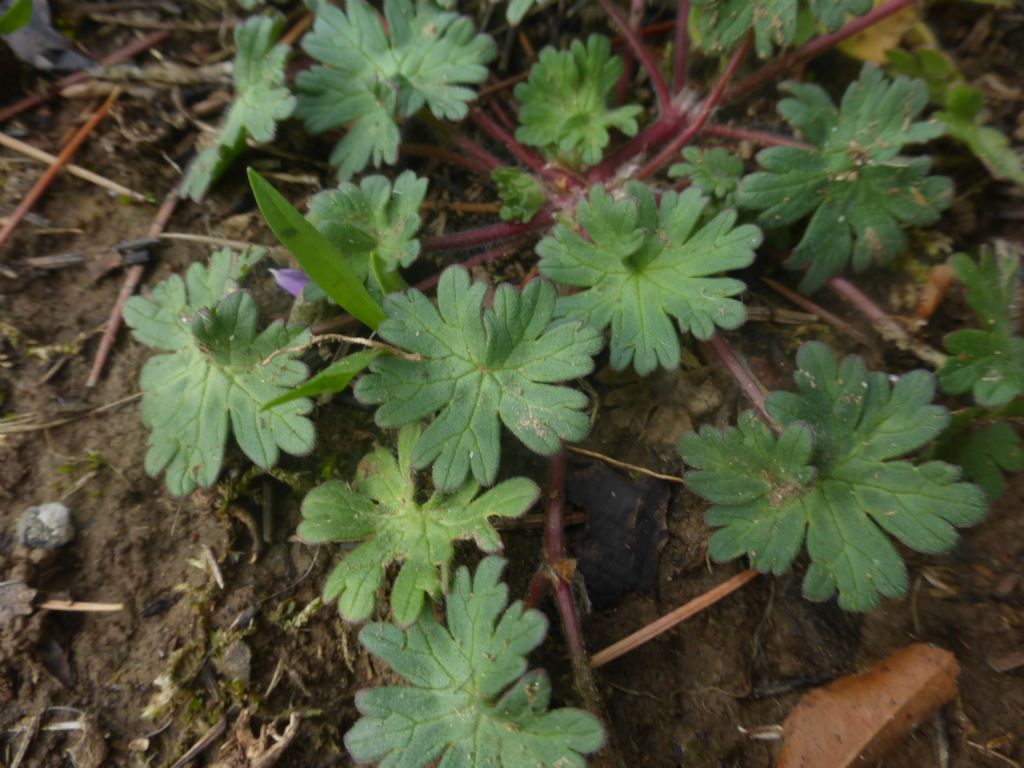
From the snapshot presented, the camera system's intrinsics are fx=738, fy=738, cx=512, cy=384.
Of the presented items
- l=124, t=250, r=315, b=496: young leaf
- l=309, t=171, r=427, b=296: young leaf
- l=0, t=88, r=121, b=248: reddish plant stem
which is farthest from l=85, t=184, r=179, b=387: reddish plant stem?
l=309, t=171, r=427, b=296: young leaf

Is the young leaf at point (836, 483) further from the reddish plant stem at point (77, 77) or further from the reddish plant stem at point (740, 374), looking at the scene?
the reddish plant stem at point (77, 77)

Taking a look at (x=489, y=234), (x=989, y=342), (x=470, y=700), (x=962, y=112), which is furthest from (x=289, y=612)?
(x=962, y=112)

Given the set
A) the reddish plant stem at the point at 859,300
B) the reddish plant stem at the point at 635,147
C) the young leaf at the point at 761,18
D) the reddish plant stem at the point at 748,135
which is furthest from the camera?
the reddish plant stem at the point at 635,147

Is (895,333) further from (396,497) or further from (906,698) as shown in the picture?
(396,497)

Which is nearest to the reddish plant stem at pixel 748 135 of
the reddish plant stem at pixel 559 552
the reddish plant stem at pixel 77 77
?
the reddish plant stem at pixel 559 552

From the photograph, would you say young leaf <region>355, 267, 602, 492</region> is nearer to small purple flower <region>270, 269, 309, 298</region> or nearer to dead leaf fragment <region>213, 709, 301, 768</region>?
small purple flower <region>270, 269, 309, 298</region>

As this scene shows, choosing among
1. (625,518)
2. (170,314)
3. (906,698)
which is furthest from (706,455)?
(170,314)
